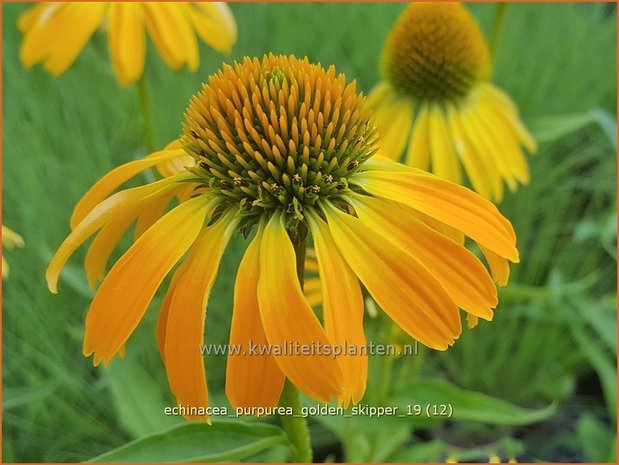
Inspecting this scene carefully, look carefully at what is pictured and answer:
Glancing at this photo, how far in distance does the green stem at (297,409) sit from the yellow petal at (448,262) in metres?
0.06

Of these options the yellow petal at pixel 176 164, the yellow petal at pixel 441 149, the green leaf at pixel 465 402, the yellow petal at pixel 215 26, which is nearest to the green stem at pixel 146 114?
the yellow petal at pixel 215 26

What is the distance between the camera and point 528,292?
921mm

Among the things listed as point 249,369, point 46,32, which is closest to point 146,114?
point 46,32

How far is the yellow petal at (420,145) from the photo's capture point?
3.11 ft

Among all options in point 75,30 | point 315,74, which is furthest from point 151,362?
point 315,74

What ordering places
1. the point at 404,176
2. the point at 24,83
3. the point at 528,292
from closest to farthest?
the point at 404,176
the point at 528,292
the point at 24,83

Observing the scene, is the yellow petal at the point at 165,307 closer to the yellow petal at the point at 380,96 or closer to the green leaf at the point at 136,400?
the green leaf at the point at 136,400

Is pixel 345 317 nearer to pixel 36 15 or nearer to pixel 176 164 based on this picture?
pixel 176 164

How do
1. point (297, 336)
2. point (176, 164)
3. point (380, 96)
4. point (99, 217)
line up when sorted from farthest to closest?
point (380, 96), point (176, 164), point (99, 217), point (297, 336)

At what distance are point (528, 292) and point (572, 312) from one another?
0.41 metres

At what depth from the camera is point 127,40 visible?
0.99 m

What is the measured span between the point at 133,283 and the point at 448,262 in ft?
0.81

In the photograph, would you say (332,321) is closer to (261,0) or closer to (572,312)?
(572,312)

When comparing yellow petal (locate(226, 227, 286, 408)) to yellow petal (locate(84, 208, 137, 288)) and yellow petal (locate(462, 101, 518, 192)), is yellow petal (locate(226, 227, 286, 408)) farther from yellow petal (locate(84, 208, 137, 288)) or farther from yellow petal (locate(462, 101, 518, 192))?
yellow petal (locate(462, 101, 518, 192))
